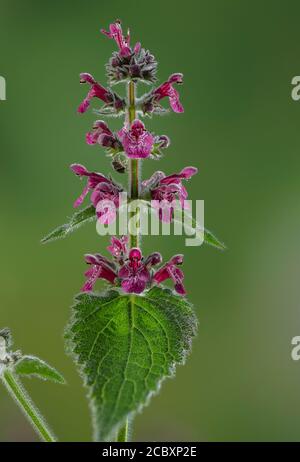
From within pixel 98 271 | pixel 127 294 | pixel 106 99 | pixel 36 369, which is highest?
pixel 106 99

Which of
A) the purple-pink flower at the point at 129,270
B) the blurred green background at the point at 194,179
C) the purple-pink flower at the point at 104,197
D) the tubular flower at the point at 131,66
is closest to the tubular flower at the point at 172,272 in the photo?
the purple-pink flower at the point at 129,270

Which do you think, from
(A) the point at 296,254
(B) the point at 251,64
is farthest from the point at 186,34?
(A) the point at 296,254

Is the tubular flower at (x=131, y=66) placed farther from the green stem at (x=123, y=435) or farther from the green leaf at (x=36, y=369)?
the green stem at (x=123, y=435)

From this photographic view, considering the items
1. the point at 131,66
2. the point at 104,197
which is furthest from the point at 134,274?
the point at 131,66

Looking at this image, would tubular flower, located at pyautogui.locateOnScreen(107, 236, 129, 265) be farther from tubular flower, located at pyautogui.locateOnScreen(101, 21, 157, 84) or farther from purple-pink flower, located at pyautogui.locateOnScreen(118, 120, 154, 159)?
tubular flower, located at pyautogui.locateOnScreen(101, 21, 157, 84)

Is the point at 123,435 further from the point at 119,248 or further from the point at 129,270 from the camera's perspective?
the point at 119,248

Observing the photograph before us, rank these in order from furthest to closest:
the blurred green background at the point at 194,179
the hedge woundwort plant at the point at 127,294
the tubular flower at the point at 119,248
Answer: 1. the blurred green background at the point at 194,179
2. the tubular flower at the point at 119,248
3. the hedge woundwort plant at the point at 127,294
